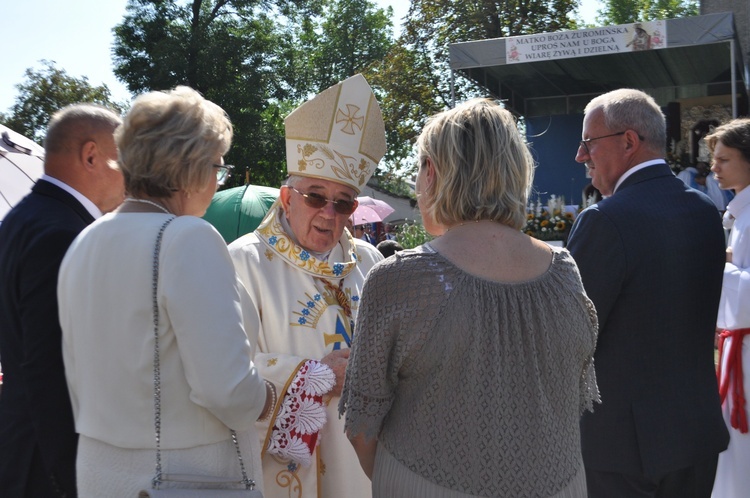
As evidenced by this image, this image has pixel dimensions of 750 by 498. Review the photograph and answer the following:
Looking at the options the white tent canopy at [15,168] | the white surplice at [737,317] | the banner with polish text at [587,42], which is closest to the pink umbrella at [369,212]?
the banner with polish text at [587,42]

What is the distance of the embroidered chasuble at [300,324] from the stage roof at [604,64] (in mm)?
9165

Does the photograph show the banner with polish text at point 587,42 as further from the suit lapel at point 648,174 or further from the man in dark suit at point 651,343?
the man in dark suit at point 651,343

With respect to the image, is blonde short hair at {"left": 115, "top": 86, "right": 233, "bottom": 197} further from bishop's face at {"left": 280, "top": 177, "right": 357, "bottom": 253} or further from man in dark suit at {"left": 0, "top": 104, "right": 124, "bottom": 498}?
bishop's face at {"left": 280, "top": 177, "right": 357, "bottom": 253}

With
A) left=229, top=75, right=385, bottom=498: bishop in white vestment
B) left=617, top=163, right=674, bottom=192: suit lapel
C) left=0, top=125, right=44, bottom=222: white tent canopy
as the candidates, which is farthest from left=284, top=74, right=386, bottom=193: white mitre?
left=0, top=125, right=44, bottom=222: white tent canopy

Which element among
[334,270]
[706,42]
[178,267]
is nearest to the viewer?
[178,267]

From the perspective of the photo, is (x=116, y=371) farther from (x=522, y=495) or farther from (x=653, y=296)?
(x=653, y=296)

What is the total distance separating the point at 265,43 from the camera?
28.7 metres

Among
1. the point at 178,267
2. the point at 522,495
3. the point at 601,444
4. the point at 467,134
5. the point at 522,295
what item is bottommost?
the point at 601,444

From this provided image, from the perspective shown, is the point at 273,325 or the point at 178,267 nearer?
the point at 178,267

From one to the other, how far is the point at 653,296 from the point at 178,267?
175 cm

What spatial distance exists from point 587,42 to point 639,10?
33.1 meters

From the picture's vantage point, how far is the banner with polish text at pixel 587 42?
10852 mm

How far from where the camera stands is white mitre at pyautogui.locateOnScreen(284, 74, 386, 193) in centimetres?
317

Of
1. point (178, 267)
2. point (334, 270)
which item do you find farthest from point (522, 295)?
point (334, 270)
